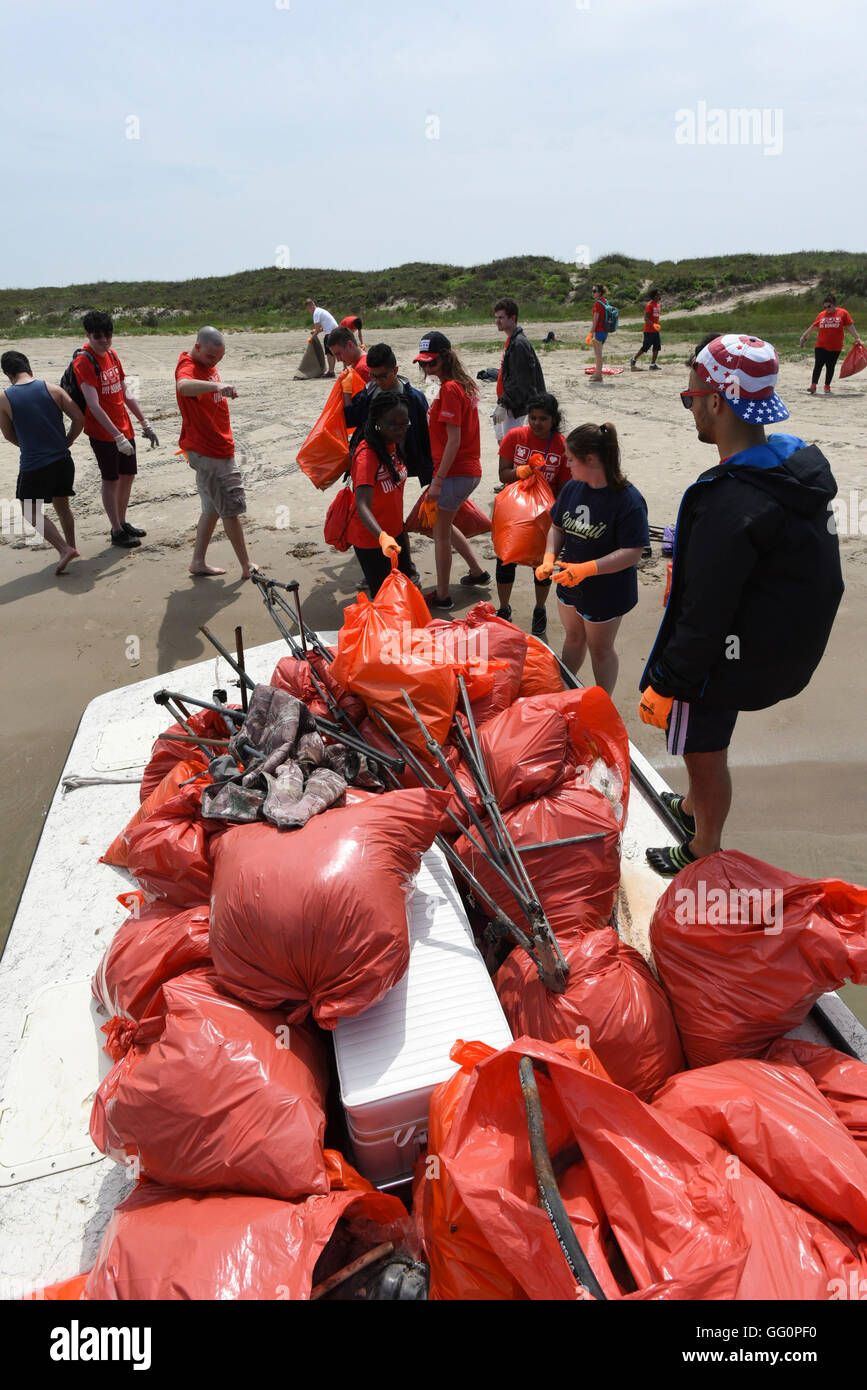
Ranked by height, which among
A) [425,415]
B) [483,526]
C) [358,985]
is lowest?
[358,985]

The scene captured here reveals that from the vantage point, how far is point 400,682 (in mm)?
2457

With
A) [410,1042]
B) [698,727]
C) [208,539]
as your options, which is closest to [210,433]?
[208,539]

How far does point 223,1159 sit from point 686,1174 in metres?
0.85

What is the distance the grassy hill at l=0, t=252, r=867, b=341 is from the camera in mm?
24688

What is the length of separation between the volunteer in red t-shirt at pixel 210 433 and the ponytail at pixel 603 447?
8.48ft

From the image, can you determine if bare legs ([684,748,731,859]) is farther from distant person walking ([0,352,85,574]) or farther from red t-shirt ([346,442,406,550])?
distant person walking ([0,352,85,574])

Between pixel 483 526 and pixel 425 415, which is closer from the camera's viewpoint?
pixel 425 415

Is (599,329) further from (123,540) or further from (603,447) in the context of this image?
(603,447)

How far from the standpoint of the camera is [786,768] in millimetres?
3604

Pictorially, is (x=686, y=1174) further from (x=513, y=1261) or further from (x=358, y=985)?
(x=358, y=985)

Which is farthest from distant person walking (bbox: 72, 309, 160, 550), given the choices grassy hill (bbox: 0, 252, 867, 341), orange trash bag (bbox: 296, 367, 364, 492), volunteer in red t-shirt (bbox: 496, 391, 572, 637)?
grassy hill (bbox: 0, 252, 867, 341)

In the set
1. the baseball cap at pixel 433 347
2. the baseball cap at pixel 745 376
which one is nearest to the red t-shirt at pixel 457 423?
the baseball cap at pixel 433 347
